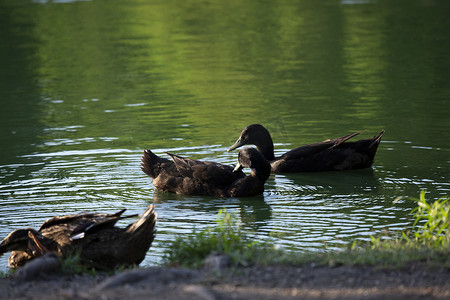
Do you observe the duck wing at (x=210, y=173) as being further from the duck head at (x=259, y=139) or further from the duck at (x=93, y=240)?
the duck at (x=93, y=240)

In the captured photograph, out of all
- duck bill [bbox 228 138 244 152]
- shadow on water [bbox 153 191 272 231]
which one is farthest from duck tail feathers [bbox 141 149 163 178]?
duck bill [bbox 228 138 244 152]

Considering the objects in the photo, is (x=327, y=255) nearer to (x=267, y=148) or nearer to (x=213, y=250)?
(x=213, y=250)

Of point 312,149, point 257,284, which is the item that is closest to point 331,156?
point 312,149

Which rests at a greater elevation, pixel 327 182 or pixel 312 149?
pixel 312 149

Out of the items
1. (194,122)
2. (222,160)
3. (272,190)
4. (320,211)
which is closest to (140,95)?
(194,122)

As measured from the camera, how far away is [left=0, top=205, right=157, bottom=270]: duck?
783 cm

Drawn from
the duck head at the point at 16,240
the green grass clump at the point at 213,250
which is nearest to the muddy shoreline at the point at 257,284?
the green grass clump at the point at 213,250

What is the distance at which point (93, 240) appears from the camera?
8047 millimetres

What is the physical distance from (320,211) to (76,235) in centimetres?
379

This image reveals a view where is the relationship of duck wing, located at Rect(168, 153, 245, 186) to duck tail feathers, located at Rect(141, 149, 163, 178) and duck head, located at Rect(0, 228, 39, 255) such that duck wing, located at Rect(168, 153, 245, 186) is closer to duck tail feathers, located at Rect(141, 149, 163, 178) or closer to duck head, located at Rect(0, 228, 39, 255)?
duck tail feathers, located at Rect(141, 149, 163, 178)

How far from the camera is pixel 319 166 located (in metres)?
13.2

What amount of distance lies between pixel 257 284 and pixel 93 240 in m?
2.26

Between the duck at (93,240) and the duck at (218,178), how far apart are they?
3.47m

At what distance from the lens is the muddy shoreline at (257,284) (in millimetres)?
6227
